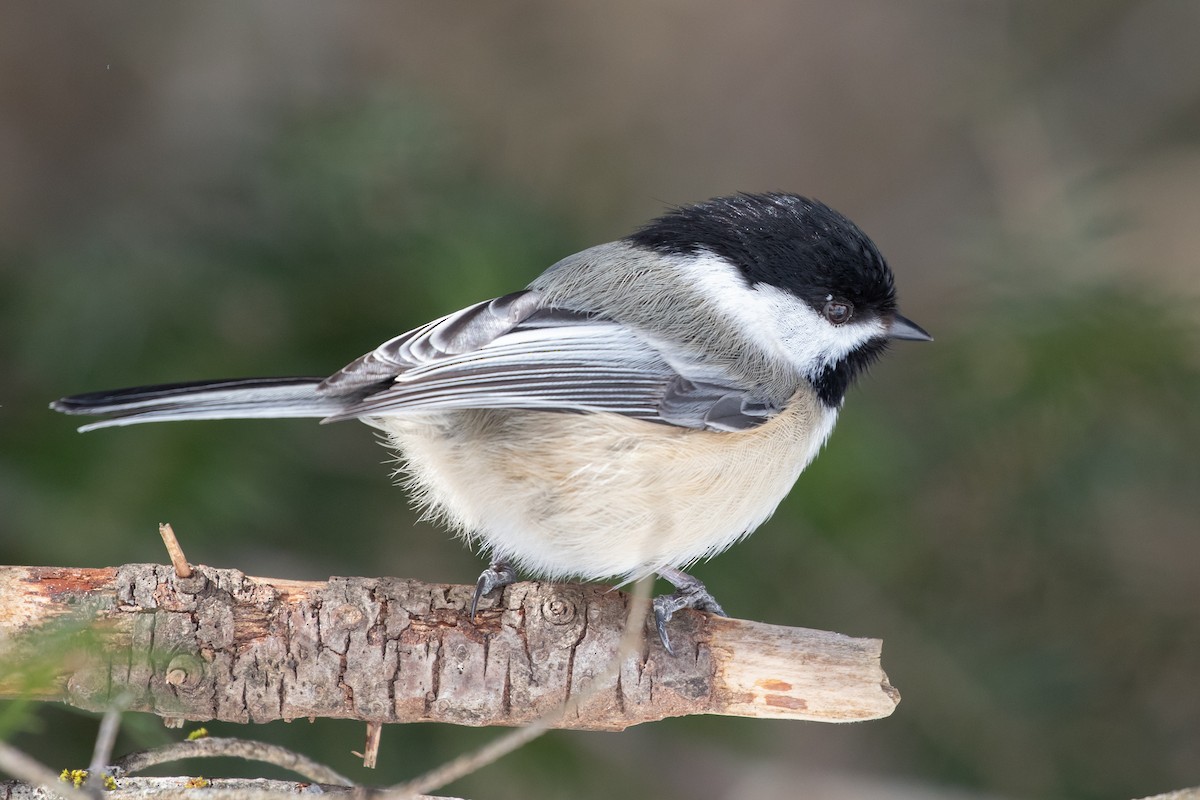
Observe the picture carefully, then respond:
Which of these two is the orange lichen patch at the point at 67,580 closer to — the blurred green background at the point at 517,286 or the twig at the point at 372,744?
the blurred green background at the point at 517,286

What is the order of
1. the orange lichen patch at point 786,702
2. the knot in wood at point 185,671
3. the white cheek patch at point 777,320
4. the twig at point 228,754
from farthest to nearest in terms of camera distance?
the white cheek patch at point 777,320, the orange lichen patch at point 786,702, the knot in wood at point 185,671, the twig at point 228,754

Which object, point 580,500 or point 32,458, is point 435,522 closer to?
point 580,500

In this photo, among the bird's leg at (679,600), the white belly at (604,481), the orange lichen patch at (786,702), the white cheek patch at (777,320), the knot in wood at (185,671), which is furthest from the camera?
the white cheek patch at (777,320)

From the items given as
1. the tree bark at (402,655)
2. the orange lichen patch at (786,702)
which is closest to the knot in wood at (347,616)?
the tree bark at (402,655)

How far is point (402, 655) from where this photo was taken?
178cm

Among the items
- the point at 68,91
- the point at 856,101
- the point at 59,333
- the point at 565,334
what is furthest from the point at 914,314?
the point at 68,91

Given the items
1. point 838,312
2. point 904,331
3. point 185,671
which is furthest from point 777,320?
point 185,671

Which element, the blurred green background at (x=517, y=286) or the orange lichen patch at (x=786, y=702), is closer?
the orange lichen patch at (x=786, y=702)

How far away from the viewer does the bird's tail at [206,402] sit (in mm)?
1861

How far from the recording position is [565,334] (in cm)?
216

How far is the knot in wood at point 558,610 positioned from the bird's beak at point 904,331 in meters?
0.93

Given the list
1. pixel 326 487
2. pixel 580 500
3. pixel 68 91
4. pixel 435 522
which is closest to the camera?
pixel 580 500

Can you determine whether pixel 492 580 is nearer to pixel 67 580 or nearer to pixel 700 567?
pixel 700 567

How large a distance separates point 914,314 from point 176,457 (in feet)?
7.21
